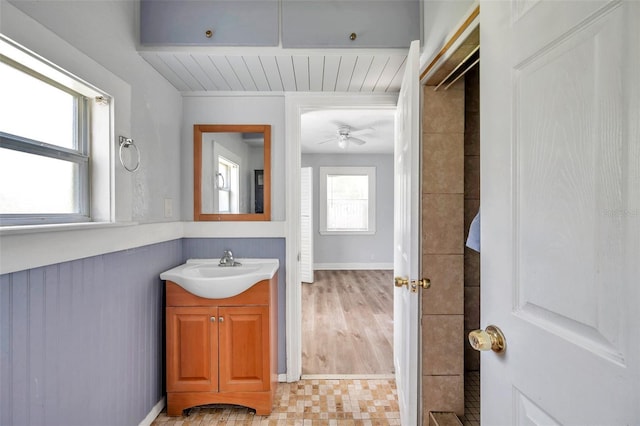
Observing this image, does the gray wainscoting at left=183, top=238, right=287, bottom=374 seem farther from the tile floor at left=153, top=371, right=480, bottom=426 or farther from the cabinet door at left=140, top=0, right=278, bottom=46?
the cabinet door at left=140, top=0, right=278, bottom=46

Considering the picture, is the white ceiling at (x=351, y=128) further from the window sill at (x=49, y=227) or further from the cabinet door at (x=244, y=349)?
the window sill at (x=49, y=227)

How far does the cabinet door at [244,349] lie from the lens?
190 cm

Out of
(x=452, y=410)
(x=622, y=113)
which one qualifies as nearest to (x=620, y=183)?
(x=622, y=113)

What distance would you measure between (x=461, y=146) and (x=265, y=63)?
3.95 ft

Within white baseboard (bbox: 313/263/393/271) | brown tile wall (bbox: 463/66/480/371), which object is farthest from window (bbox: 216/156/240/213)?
white baseboard (bbox: 313/263/393/271)

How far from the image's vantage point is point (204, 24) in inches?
67.5

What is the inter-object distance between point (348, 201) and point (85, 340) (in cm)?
535

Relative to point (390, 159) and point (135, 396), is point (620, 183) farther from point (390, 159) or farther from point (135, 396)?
point (390, 159)

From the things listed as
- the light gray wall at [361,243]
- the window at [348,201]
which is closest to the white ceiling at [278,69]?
the window at [348,201]

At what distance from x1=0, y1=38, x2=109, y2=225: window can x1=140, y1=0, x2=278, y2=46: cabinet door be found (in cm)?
54

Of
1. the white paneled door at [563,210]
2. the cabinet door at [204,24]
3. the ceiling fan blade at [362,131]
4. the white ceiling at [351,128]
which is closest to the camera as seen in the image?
the white paneled door at [563,210]

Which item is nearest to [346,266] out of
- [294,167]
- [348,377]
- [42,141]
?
[348,377]

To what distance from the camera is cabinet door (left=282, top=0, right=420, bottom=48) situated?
1.72 metres

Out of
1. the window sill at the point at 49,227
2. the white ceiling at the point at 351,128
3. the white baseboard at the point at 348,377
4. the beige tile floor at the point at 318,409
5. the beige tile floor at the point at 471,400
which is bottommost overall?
the beige tile floor at the point at 318,409
